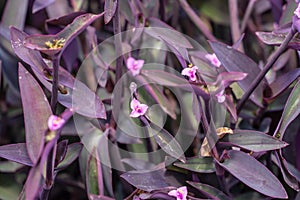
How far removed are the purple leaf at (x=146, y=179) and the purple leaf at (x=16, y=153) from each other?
0.11 meters

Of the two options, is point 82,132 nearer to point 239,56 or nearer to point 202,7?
point 239,56

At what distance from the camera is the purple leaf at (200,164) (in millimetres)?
584

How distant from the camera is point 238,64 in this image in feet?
2.21

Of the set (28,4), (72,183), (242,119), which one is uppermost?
(28,4)

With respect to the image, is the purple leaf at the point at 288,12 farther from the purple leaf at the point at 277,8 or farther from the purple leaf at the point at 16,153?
the purple leaf at the point at 16,153

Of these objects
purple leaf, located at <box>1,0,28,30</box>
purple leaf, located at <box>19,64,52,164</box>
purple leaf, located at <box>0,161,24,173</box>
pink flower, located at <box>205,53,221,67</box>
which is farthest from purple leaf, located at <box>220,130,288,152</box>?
purple leaf, located at <box>1,0,28,30</box>

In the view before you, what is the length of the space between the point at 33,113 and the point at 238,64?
283 mm

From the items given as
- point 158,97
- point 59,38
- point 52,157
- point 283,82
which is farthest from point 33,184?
point 283,82

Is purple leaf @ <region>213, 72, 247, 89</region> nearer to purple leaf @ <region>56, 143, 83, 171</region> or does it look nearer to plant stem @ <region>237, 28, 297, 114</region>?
plant stem @ <region>237, 28, 297, 114</region>

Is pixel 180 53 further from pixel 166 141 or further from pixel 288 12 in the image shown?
pixel 288 12

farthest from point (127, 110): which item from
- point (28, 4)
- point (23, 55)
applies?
point (28, 4)

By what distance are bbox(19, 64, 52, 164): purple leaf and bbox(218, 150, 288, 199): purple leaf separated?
0.64ft

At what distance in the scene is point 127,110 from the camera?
0.69m

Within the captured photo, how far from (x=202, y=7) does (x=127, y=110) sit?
0.39 metres
